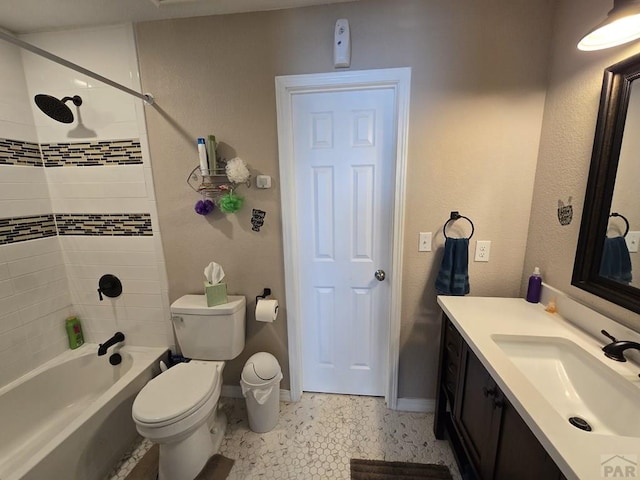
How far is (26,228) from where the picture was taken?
1.68 m

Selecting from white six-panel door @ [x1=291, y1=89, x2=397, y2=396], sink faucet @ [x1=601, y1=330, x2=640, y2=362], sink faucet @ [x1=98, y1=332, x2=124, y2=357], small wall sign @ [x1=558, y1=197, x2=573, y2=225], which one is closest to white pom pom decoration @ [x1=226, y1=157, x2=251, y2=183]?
white six-panel door @ [x1=291, y1=89, x2=397, y2=396]

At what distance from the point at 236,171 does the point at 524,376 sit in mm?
1566

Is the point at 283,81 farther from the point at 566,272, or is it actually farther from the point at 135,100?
the point at 566,272

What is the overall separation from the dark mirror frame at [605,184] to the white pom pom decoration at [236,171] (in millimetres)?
1644

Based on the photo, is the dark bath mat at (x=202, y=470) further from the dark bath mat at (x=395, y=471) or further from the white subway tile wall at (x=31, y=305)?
the white subway tile wall at (x=31, y=305)

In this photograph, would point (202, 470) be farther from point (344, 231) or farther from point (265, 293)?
point (344, 231)

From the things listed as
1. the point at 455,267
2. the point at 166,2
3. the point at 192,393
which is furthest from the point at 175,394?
the point at 166,2

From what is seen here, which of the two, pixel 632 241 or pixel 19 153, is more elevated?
pixel 19 153

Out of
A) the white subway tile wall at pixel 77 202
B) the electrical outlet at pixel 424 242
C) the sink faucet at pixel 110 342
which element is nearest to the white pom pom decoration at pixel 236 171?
the white subway tile wall at pixel 77 202

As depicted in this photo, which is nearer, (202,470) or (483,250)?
(202,470)

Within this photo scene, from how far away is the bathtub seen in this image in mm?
1280

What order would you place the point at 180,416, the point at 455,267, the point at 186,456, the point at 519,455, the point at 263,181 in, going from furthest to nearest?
the point at 263,181 → the point at 455,267 → the point at 186,456 → the point at 180,416 → the point at 519,455

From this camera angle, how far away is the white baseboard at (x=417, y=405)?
1.81 metres

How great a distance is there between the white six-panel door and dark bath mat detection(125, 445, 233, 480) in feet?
2.22
